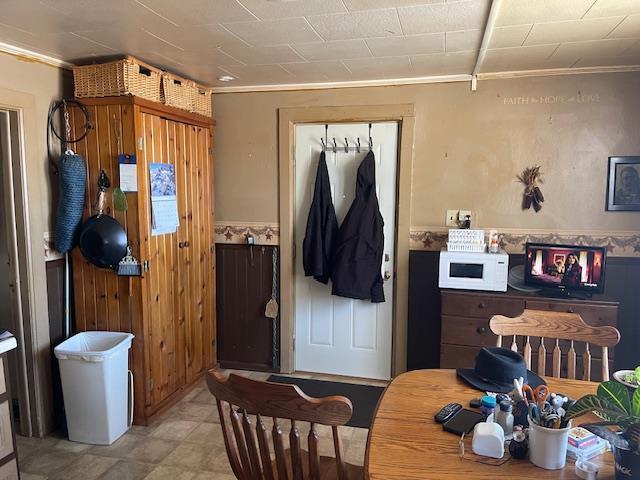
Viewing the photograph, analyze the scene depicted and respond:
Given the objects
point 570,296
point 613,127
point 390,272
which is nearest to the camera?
point 570,296

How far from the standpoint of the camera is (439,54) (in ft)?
8.79

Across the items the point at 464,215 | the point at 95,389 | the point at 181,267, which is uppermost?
the point at 464,215

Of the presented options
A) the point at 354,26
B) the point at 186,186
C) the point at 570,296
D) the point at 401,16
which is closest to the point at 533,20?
the point at 401,16

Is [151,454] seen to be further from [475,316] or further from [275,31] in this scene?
[275,31]

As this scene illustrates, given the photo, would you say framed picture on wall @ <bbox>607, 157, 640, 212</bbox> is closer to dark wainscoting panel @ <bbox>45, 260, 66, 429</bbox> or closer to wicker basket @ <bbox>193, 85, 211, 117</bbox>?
wicker basket @ <bbox>193, 85, 211, 117</bbox>

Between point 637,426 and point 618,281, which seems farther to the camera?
point 618,281

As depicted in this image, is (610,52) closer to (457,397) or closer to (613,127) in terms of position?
(613,127)

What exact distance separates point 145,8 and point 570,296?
8.92 feet

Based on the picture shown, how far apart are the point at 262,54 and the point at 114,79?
0.85 m

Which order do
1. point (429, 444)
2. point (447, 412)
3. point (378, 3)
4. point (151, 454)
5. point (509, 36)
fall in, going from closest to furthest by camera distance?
point (429, 444), point (447, 412), point (378, 3), point (509, 36), point (151, 454)

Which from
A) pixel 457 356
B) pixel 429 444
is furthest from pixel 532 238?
pixel 429 444

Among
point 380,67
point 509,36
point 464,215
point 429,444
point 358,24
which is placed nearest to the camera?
point 429,444

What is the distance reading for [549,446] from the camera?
1232mm

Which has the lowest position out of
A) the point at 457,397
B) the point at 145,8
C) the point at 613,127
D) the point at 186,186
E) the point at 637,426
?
the point at 457,397
